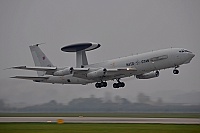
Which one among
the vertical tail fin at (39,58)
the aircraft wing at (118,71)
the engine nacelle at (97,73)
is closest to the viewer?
the aircraft wing at (118,71)

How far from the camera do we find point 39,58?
80812mm

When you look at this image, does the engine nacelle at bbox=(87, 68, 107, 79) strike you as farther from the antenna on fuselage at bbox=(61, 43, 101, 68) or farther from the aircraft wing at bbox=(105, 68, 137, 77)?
the antenna on fuselage at bbox=(61, 43, 101, 68)

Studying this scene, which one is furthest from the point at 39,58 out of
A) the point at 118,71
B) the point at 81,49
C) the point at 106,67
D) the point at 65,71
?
the point at 118,71

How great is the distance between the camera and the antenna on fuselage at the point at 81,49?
7462 centimetres

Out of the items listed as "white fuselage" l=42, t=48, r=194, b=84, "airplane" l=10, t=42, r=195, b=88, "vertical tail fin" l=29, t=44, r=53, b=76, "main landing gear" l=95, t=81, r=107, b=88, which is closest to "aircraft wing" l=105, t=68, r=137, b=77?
"airplane" l=10, t=42, r=195, b=88

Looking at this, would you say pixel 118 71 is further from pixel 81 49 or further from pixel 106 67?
pixel 81 49

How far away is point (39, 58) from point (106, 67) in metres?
14.0

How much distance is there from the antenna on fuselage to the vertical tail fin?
177 inches

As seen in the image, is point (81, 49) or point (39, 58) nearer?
point (81, 49)

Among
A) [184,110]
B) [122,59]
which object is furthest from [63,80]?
[184,110]

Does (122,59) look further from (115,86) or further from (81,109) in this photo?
(81,109)

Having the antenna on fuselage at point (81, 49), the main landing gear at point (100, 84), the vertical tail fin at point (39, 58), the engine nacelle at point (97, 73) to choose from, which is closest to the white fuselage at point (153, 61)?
the main landing gear at point (100, 84)

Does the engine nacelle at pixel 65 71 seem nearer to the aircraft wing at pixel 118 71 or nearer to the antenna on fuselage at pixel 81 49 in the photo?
the aircraft wing at pixel 118 71

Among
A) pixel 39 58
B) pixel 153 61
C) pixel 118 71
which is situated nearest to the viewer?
pixel 153 61
